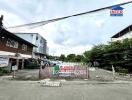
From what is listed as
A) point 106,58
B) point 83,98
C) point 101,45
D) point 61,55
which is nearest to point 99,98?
point 83,98

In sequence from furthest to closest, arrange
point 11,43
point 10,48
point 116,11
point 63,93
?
point 11,43 → point 10,48 → point 63,93 → point 116,11

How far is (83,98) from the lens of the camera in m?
9.62

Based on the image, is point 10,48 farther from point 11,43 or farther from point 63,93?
point 63,93

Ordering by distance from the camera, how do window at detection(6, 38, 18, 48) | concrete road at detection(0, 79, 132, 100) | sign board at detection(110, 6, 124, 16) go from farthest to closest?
window at detection(6, 38, 18, 48) < concrete road at detection(0, 79, 132, 100) < sign board at detection(110, 6, 124, 16)

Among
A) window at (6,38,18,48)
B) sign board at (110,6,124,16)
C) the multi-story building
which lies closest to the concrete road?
sign board at (110,6,124,16)

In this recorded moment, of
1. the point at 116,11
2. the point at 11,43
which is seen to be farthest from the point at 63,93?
the point at 11,43

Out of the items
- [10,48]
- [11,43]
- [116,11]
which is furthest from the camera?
[11,43]

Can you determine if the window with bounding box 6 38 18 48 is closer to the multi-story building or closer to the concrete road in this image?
the multi-story building

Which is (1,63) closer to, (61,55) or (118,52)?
(118,52)

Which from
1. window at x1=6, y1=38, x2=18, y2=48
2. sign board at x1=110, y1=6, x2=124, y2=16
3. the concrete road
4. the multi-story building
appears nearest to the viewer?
sign board at x1=110, y1=6, x2=124, y2=16

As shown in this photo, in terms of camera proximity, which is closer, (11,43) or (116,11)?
(116,11)

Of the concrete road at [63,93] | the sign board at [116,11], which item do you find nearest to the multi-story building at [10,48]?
the concrete road at [63,93]

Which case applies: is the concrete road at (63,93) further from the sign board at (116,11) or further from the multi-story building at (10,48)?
the multi-story building at (10,48)

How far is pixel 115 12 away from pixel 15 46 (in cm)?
2486
